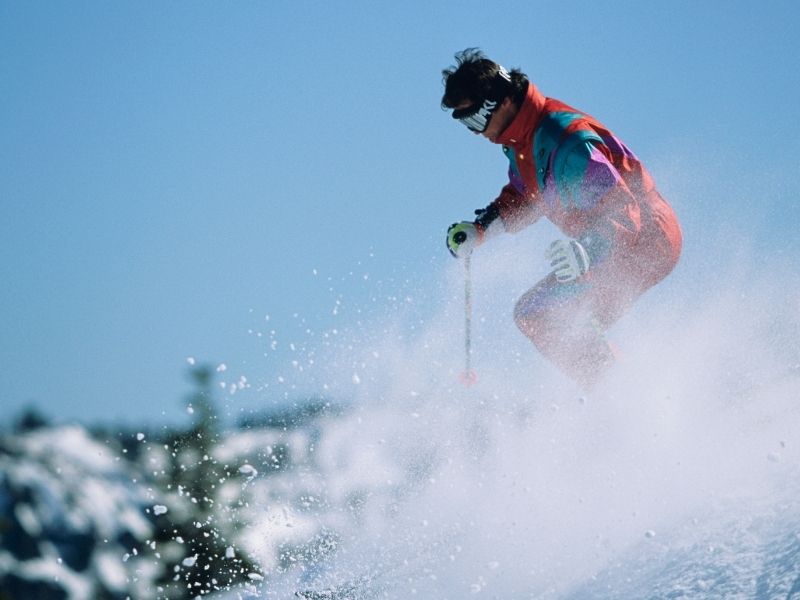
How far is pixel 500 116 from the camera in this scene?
4434 mm

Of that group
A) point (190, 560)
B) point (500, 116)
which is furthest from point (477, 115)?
point (190, 560)

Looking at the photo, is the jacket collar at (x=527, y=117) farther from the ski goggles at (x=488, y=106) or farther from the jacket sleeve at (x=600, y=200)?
the jacket sleeve at (x=600, y=200)

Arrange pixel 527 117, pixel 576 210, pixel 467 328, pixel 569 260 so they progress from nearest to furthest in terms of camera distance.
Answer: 1. pixel 569 260
2. pixel 576 210
3. pixel 527 117
4. pixel 467 328

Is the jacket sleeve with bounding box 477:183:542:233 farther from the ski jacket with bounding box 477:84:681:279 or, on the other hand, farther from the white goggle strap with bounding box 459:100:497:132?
the white goggle strap with bounding box 459:100:497:132

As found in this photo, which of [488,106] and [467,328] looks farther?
[467,328]

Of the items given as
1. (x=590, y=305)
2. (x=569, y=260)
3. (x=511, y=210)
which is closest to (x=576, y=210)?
(x=569, y=260)

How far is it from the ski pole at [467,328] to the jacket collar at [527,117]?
106 cm

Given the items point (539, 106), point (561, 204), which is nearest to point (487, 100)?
point (539, 106)

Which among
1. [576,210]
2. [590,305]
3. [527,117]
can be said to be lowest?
[590,305]

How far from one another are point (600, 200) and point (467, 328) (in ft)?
5.09

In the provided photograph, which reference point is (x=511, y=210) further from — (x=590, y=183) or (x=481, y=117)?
(x=590, y=183)

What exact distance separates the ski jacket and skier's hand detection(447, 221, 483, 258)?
642 millimetres

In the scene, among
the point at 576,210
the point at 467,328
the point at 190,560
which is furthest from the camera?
the point at 190,560

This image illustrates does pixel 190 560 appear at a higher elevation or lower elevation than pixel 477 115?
higher
